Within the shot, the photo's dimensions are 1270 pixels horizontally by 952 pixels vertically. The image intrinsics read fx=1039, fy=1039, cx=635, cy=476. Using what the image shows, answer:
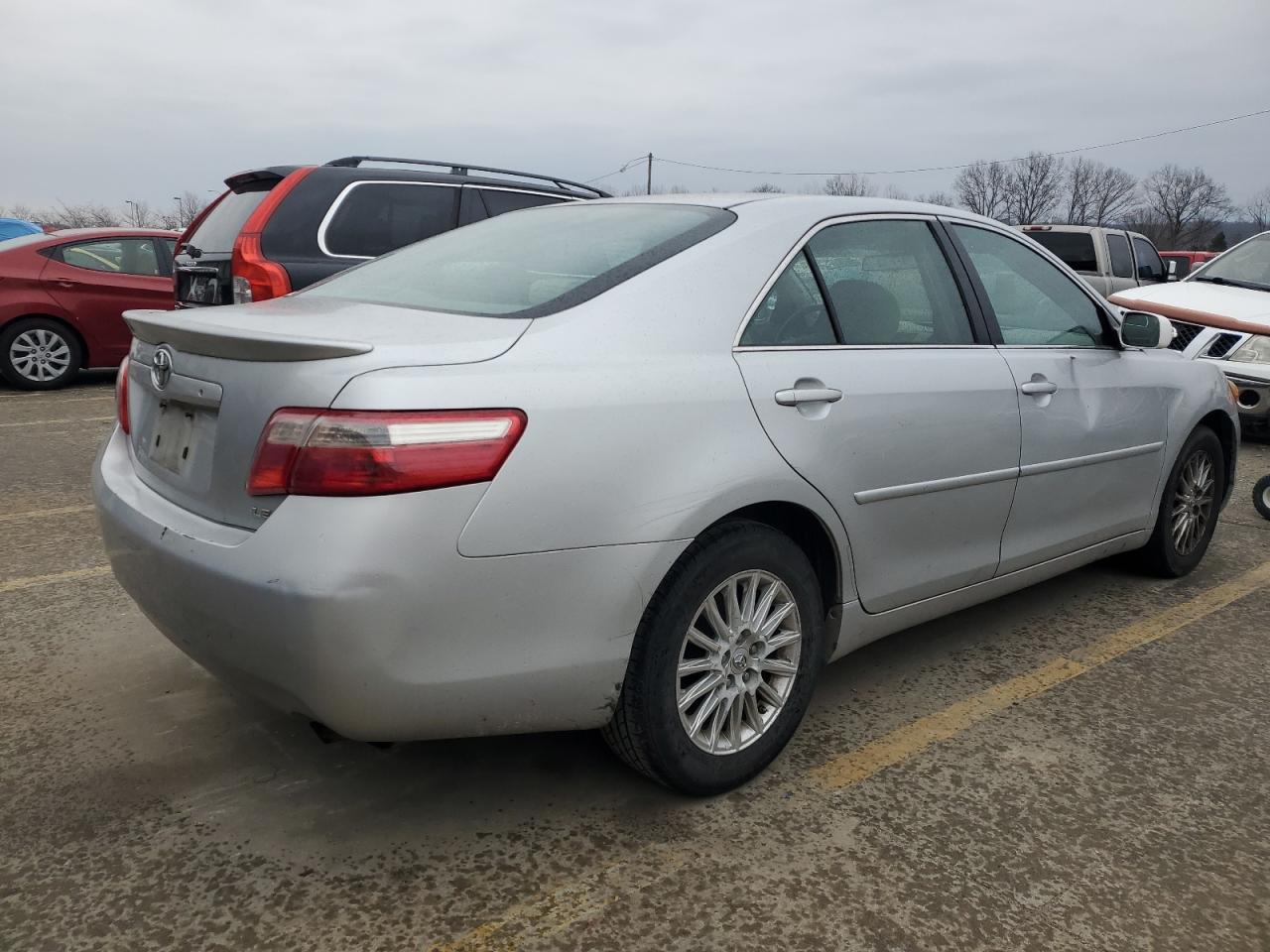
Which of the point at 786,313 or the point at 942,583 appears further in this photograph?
the point at 942,583

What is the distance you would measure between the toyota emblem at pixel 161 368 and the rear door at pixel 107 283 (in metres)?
7.73

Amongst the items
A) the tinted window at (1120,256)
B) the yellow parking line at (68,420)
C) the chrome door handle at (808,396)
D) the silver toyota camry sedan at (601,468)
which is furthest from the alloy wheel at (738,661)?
the tinted window at (1120,256)

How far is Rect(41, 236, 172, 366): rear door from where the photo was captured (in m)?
9.42

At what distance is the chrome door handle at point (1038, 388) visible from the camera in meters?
3.36

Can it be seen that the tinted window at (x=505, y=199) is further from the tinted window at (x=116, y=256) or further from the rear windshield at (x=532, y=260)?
the tinted window at (x=116, y=256)

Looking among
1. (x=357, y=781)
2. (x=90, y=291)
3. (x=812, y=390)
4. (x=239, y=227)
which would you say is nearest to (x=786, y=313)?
(x=812, y=390)

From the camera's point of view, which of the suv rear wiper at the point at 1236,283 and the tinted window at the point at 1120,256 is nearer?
the suv rear wiper at the point at 1236,283

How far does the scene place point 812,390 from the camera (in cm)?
267

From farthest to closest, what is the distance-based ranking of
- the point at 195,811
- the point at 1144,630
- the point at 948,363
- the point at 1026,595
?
the point at 1026,595 < the point at 1144,630 < the point at 948,363 < the point at 195,811

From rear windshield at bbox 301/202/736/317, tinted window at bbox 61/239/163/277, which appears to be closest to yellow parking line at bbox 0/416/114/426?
tinted window at bbox 61/239/163/277

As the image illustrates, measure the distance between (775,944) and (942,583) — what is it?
1.43 meters

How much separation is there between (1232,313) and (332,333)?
7642 millimetres

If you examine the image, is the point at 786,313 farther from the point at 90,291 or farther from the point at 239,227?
the point at 90,291

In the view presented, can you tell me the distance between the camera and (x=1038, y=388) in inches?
134
